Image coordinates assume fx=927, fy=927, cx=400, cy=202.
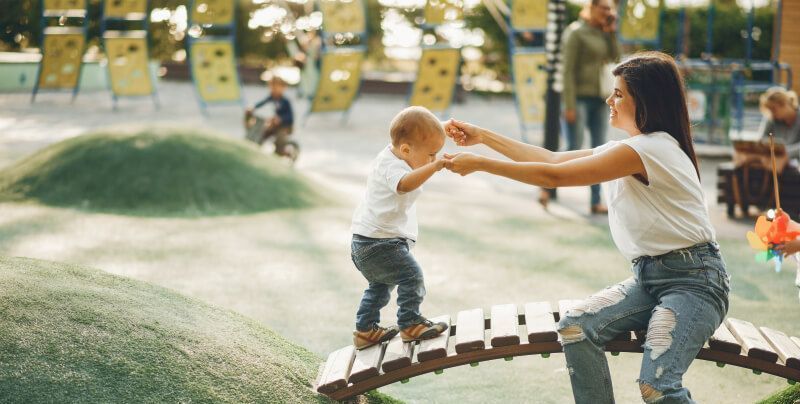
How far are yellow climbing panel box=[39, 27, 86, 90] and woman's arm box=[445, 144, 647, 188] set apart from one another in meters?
15.6

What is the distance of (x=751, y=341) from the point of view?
3.72m

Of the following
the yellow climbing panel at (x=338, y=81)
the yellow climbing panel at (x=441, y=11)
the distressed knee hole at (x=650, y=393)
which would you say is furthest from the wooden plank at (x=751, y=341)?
the yellow climbing panel at (x=338, y=81)

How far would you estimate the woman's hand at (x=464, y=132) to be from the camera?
13.0 feet

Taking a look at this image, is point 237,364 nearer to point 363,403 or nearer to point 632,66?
point 363,403

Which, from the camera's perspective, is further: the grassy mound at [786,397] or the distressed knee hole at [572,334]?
the grassy mound at [786,397]

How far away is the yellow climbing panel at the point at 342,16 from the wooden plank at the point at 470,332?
12.4 meters

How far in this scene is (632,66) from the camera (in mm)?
3498

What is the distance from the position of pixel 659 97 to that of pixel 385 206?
1.21 m

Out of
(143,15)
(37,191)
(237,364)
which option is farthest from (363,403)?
(143,15)

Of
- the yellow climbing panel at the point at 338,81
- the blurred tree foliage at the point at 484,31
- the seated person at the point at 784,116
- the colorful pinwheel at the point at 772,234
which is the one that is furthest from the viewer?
the blurred tree foliage at the point at 484,31

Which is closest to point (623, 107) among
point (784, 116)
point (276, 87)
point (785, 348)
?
point (785, 348)

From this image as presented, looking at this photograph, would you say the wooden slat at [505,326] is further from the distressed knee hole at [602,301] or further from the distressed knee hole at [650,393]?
the distressed knee hole at [650,393]

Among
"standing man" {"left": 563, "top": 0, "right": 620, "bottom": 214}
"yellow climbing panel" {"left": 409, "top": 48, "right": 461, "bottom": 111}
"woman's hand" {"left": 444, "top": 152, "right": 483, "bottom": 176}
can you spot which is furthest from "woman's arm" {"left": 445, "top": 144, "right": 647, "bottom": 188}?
"yellow climbing panel" {"left": 409, "top": 48, "right": 461, "bottom": 111}

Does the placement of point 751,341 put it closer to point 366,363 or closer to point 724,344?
point 724,344
